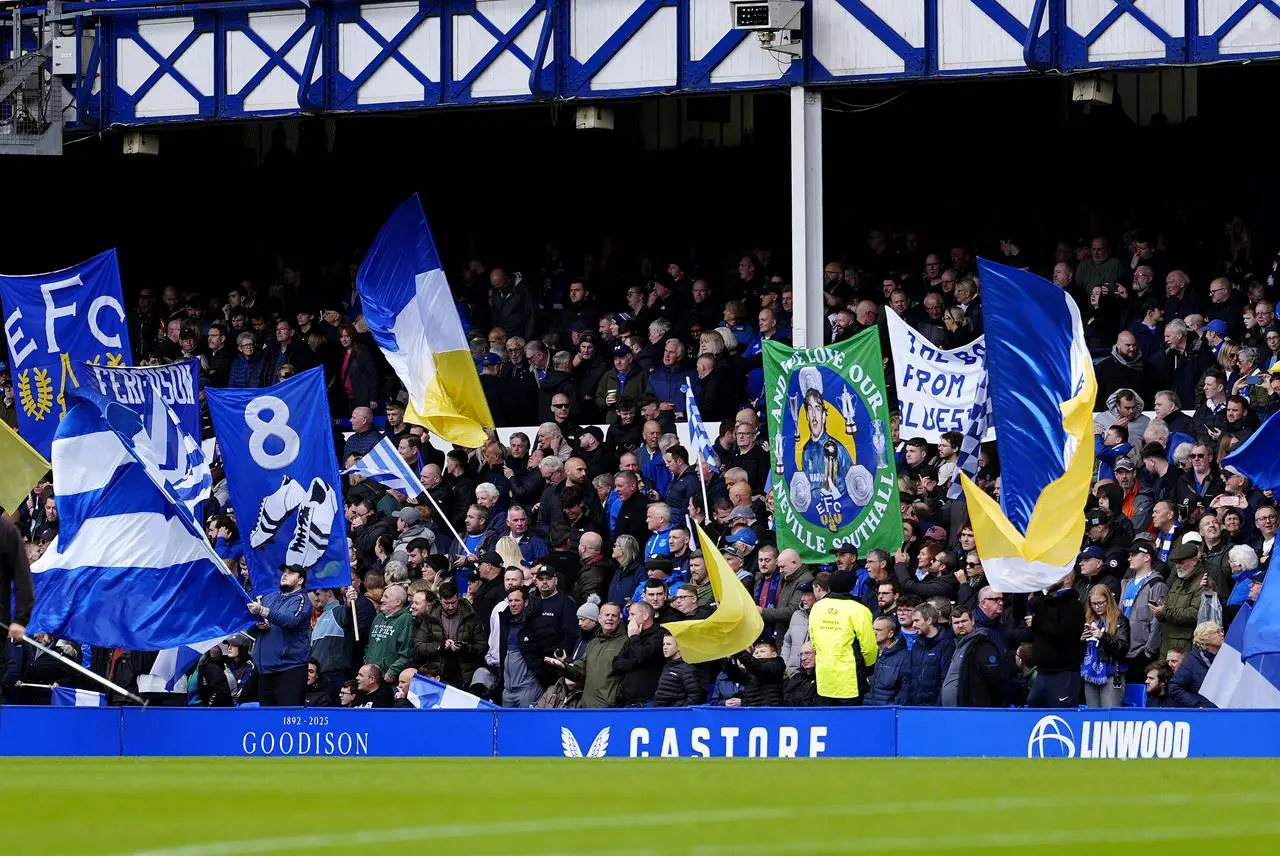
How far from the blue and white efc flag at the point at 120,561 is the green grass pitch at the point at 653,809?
22.0 ft

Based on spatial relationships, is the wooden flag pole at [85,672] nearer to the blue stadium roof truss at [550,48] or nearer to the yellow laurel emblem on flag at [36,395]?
the yellow laurel emblem on flag at [36,395]

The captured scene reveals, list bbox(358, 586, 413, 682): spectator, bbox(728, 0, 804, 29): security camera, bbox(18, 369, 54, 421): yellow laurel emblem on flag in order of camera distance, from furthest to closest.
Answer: bbox(728, 0, 804, 29): security camera < bbox(18, 369, 54, 421): yellow laurel emblem on flag < bbox(358, 586, 413, 682): spectator

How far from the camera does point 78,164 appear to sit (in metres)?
34.7

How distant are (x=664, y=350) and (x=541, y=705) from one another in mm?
5518

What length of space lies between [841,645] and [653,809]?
30.9 ft

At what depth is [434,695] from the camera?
2027 centimetres

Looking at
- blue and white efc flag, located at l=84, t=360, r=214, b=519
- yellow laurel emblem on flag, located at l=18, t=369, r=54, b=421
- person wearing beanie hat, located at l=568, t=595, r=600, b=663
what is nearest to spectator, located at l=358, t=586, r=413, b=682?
person wearing beanie hat, located at l=568, t=595, r=600, b=663

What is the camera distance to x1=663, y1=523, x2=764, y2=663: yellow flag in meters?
18.2

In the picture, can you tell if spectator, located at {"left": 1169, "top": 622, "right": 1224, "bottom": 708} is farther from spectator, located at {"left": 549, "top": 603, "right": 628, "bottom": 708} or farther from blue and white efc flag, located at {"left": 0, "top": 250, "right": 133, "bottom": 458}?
blue and white efc flag, located at {"left": 0, "top": 250, "right": 133, "bottom": 458}

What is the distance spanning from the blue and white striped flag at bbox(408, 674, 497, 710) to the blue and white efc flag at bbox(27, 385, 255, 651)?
144 centimetres

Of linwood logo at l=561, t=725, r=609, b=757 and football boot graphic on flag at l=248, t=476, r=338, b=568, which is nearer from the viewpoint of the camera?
linwood logo at l=561, t=725, r=609, b=757

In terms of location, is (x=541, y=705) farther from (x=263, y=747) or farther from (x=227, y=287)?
(x=227, y=287)

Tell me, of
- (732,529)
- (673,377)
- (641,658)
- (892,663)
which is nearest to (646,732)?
(641,658)

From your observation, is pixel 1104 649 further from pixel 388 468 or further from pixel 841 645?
pixel 388 468
